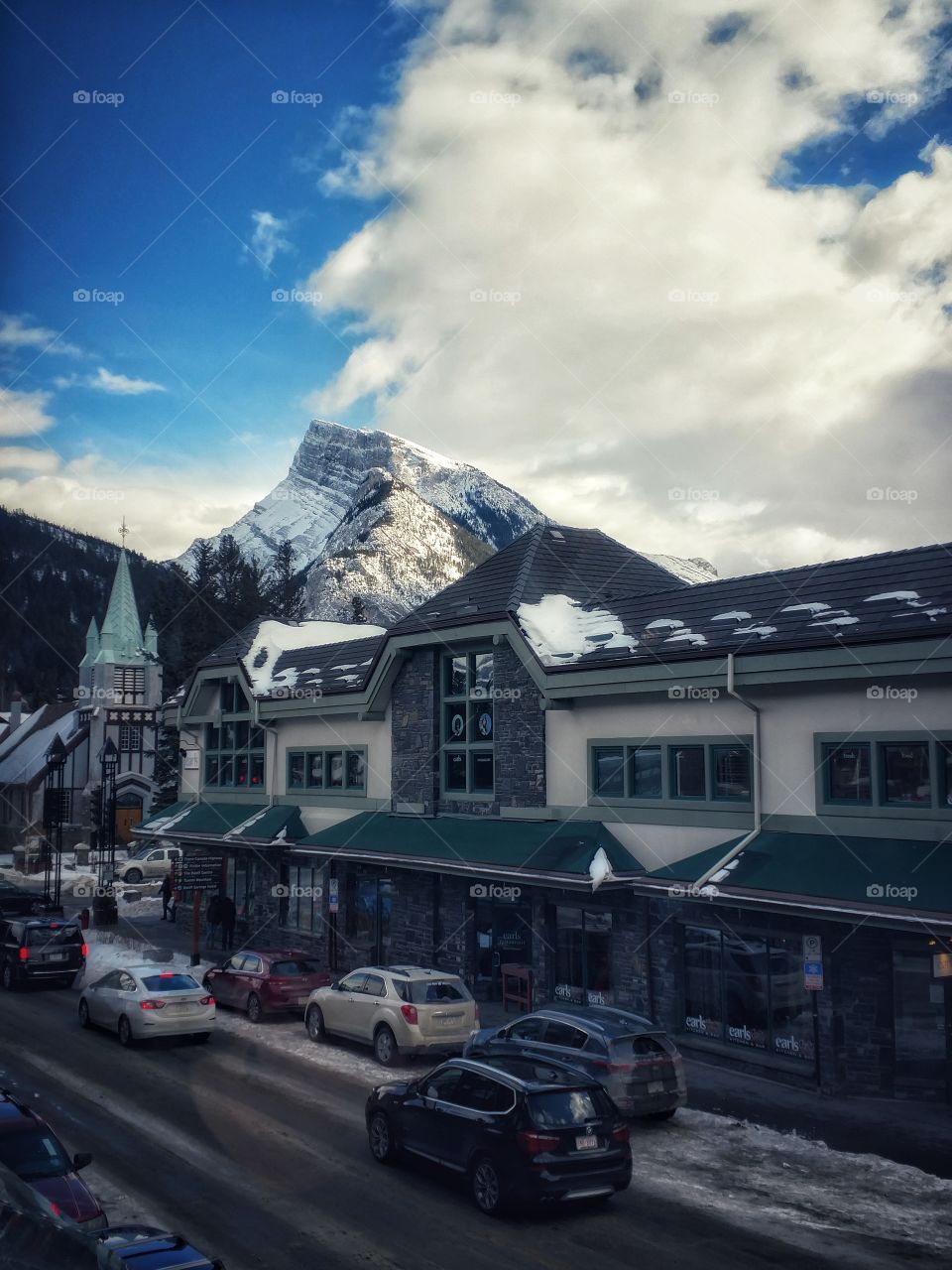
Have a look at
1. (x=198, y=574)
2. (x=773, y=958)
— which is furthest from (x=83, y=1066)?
(x=198, y=574)

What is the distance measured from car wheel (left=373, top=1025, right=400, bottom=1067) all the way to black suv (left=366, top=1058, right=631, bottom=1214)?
5.76 meters

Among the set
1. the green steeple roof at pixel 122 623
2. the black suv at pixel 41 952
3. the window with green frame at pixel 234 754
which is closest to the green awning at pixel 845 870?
the black suv at pixel 41 952

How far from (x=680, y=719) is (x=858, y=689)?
154 inches

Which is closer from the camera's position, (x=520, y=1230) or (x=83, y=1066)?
(x=520, y=1230)

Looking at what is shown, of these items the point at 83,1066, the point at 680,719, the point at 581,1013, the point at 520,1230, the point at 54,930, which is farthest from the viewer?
the point at 54,930

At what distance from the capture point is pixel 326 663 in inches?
1331

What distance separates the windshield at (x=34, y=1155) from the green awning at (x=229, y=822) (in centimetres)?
2034

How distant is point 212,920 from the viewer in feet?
112

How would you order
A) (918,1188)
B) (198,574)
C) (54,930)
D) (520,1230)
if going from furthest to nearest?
(198,574), (54,930), (918,1188), (520,1230)

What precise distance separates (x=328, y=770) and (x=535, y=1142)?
2101 centimetres

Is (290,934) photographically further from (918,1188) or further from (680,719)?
(918,1188)

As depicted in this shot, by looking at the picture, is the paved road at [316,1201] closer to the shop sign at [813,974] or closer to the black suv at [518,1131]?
the black suv at [518,1131]

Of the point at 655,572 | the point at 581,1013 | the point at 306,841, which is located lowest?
the point at 581,1013

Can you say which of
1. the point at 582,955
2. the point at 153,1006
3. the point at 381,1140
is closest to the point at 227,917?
the point at 153,1006
